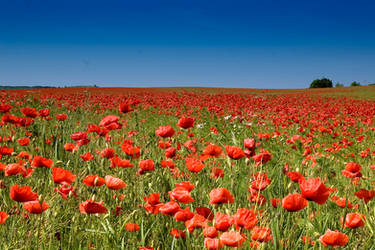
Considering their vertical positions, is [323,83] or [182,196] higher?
[323,83]

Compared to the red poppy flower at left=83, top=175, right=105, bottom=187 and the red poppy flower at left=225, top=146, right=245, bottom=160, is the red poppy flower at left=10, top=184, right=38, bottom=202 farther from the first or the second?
the red poppy flower at left=225, top=146, right=245, bottom=160

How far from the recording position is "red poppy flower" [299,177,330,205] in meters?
1.17

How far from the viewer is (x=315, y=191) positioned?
116 centimetres

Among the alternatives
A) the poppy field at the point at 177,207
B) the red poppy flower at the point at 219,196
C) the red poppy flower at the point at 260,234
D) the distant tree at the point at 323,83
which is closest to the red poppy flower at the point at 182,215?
the poppy field at the point at 177,207

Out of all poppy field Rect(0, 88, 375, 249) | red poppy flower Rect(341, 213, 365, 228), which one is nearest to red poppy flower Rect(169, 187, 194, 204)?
poppy field Rect(0, 88, 375, 249)

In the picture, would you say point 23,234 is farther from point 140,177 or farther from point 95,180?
point 140,177

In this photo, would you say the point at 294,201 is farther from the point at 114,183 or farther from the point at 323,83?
the point at 323,83

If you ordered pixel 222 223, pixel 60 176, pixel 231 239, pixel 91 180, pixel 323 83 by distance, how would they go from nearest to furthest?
pixel 231 239 < pixel 222 223 < pixel 60 176 < pixel 91 180 < pixel 323 83

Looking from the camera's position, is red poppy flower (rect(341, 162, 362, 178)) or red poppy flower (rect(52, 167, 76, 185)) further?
red poppy flower (rect(341, 162, 362, 178))

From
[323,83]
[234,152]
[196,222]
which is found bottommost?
[196,222]

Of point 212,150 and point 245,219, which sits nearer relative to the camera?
point 245,219

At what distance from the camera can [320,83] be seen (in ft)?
208

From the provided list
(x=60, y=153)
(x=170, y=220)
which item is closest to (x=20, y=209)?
(x=170, y=220)

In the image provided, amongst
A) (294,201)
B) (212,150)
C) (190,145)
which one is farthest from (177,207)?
(190,145)
